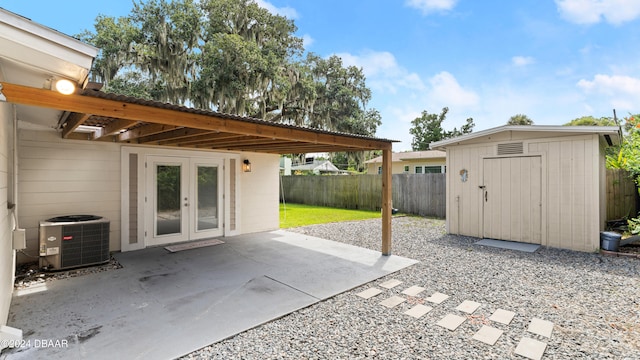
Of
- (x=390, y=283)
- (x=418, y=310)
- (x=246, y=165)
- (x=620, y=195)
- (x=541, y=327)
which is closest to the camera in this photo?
(x=541, y=327)

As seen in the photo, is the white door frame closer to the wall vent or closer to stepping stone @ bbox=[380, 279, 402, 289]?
stepping stone @ bbox=[380, 279, 402, 289]

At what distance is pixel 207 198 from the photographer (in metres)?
6.74

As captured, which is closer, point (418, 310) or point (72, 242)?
point (418, 310)

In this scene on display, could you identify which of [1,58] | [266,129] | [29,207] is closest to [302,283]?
[266,129]

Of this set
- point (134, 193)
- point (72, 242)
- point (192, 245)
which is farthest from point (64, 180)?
point (192, 245)

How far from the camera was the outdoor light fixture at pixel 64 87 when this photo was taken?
7.41 ft

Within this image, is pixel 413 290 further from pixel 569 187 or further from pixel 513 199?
pixel 569 187

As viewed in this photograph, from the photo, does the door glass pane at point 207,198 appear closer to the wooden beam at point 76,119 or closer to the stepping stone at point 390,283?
the wooden beam at point 76,119

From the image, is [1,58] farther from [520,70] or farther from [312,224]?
[520,70]

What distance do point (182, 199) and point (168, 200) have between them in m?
0.28

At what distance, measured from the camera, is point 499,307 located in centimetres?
331

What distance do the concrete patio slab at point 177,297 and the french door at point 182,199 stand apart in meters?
0.69

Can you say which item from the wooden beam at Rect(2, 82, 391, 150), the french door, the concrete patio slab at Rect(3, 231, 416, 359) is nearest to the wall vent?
the concrete patio slab at Rect(3, 231, 416, 359)

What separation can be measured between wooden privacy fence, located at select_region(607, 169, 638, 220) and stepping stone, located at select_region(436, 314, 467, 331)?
329 inches
